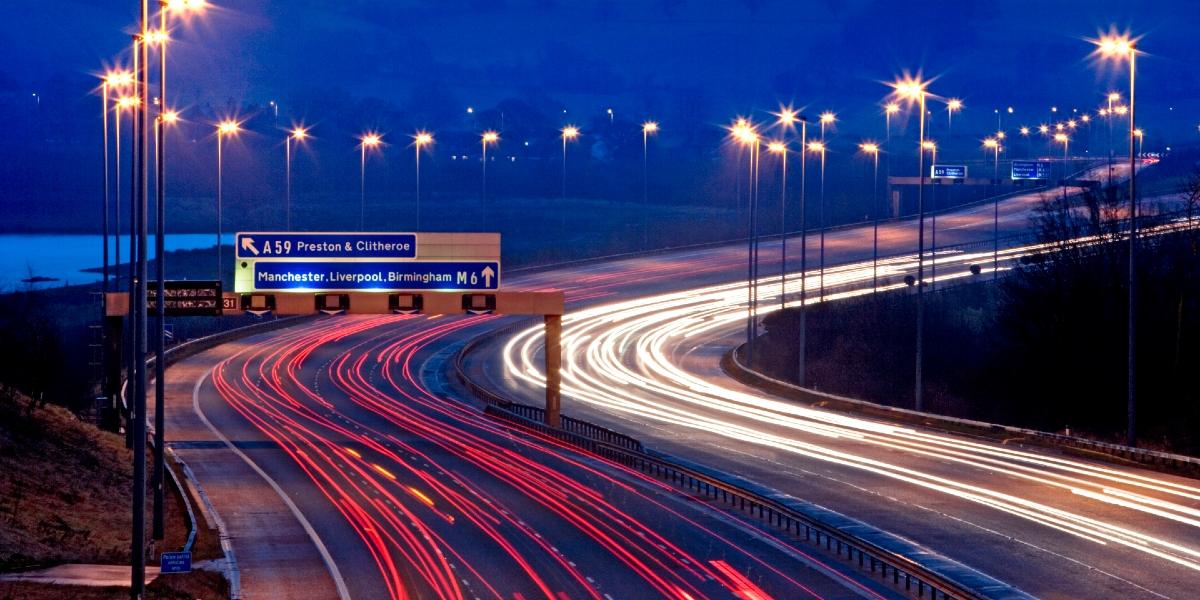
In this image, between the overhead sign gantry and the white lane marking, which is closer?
the white lane marking

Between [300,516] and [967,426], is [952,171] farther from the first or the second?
[300,516]

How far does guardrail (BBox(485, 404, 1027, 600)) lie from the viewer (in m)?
23.0

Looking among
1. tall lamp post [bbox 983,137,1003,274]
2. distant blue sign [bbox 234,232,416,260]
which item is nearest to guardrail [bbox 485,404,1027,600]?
distant blue sign [bbox 234,232,416,260]

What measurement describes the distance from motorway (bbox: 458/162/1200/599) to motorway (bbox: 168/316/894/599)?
374 centimetres

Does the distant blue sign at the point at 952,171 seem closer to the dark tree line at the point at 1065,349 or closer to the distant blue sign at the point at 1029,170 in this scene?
the distant blue sign at the point at 1029,170

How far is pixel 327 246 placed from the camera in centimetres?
4800

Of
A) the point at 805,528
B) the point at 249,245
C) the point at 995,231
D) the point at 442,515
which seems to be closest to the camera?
the point at 805,528

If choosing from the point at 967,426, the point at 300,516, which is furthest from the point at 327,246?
the point at 967,426

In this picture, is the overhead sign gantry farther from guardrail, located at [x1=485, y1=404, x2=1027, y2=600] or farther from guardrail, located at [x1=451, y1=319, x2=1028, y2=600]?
guardrail, located at [x1=485, y1=404, x2=1027, y2=600]

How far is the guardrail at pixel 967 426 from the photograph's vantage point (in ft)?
120

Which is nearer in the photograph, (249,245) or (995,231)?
(249,245)

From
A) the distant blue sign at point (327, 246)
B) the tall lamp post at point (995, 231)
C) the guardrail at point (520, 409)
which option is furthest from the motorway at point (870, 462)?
the distant blue sign at point (327, 246)

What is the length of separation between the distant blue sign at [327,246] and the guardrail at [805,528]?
8911 mm

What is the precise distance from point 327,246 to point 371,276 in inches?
73.3
